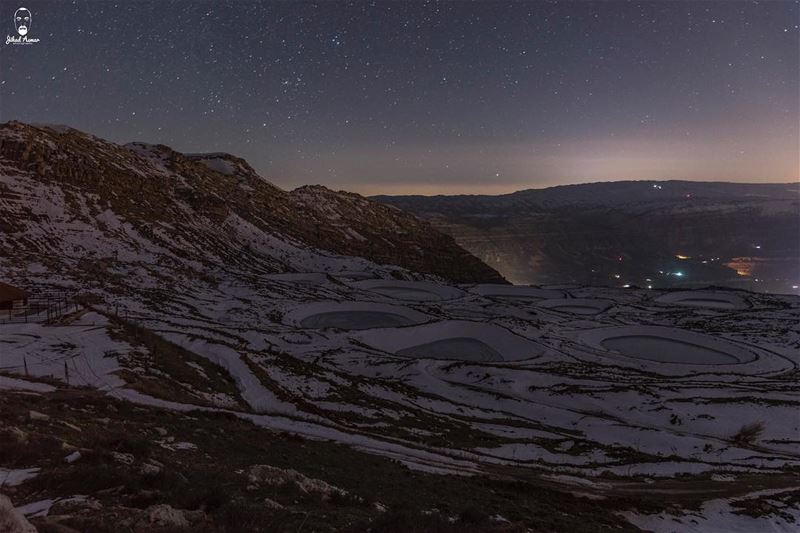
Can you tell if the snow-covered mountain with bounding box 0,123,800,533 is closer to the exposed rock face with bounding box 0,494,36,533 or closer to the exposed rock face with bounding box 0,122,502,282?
the exposed rock face with bounding box 0,494,36,533

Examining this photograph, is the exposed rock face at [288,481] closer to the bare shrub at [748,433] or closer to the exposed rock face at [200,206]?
the bare shrub at [748,433]

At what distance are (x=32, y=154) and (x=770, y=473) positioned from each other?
4216 inches

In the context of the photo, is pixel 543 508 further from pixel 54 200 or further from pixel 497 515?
pixel 54 200

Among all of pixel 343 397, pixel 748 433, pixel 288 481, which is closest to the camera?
pixel 288 481

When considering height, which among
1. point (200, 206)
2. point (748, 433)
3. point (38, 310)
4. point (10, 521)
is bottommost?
point (748, 433)

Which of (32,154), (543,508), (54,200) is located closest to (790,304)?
(543,508)

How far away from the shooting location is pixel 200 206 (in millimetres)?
110000

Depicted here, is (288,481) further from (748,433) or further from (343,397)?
(748,433)

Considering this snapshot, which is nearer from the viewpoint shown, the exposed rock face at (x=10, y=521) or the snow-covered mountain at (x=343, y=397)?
the exposed rock face at (x=10, y=521)

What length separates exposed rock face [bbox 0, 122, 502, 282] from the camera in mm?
84375

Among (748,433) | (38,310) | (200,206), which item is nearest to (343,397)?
(38,310)

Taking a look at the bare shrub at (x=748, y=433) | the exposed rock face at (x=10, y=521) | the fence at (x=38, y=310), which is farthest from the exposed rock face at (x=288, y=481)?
the bare shrub at (x=748, y=433)

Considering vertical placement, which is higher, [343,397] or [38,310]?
[38,310]

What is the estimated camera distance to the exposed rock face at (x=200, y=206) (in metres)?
84.4
